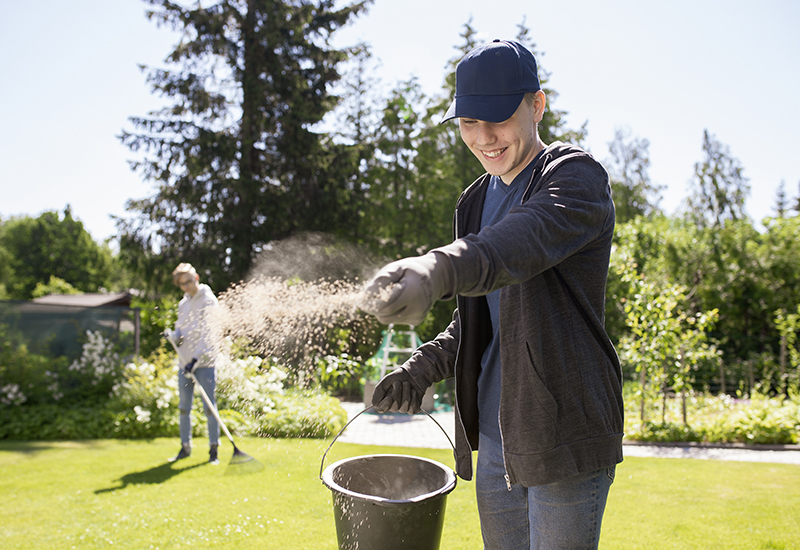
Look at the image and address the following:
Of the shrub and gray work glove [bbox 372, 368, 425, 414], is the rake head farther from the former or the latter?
gray work glove [bbox 372, 368, 425, 414]

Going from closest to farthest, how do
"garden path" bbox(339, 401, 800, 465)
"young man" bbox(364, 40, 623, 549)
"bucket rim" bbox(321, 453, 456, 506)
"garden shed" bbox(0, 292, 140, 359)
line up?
"young man" bbox(364, 40, 623, 549) < "bucket rim" bbox(321, 453, 456, 506) < "garden path" bbox(339, 401, 800, 465) < "garden shed" bbox(0, 292, 140, 359)

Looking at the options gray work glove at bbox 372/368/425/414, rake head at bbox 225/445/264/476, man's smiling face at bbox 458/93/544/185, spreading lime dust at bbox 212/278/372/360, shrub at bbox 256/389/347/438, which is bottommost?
rake head at bbox 225/445/264/476

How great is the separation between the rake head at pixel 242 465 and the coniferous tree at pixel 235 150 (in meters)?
7.51

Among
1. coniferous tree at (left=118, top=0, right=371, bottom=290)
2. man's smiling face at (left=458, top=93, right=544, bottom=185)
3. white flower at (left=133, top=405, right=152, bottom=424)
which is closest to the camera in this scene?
man's smiling face at (left=458, top=93, right=544, bottom=185)

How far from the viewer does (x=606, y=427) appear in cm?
130

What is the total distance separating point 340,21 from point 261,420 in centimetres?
1296

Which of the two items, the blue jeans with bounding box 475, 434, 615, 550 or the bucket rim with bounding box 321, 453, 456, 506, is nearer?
the blue jeans with bounding box 475, 434, 615, 550

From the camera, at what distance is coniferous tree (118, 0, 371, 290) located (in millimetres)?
11836

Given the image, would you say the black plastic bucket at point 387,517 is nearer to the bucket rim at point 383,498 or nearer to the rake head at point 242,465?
the bucket rim at point 383,498

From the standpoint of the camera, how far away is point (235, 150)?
38.7ft

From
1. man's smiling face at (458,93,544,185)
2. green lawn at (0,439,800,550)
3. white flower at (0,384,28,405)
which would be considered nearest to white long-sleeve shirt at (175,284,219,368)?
green lawn at (0,439,800,550)

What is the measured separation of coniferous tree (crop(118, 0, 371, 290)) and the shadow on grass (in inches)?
282

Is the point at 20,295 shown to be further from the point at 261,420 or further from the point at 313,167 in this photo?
the point at 261,420

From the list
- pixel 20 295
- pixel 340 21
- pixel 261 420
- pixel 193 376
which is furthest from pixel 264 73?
pixel 20 295
